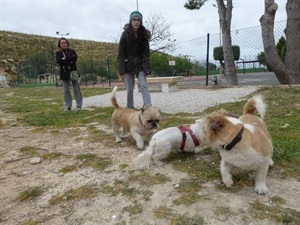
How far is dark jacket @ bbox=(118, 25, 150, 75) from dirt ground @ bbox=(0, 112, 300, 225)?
248cm

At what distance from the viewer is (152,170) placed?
290 cm

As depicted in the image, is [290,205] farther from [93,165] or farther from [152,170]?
[93,165]

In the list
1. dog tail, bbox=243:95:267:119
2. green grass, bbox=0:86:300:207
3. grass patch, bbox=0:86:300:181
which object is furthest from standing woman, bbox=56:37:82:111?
dog tail, bbox=243:95:267:119

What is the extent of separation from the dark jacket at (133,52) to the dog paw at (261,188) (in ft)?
11.8

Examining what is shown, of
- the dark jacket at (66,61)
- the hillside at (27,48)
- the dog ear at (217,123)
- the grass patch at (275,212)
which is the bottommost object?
the grass patch at (275,212)

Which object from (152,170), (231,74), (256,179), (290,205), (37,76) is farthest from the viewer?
(37,76)

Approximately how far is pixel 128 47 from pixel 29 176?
3141mm

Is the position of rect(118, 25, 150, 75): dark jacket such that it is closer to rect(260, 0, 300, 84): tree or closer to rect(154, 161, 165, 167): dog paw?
rect(154, 161, 165, 167): dog paw

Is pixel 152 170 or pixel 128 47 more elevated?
pixel 128 47

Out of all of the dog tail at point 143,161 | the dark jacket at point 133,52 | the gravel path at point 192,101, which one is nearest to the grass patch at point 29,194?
the dog tail at point 143,161

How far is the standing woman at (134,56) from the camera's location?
5.17 metres

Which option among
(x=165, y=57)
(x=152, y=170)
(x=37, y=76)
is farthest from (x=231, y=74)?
(x=37, y=76)

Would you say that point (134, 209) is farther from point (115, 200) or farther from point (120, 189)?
point (120, 189)

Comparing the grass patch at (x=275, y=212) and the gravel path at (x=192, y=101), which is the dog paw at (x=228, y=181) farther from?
the gravel path at (x=192, y=101)
